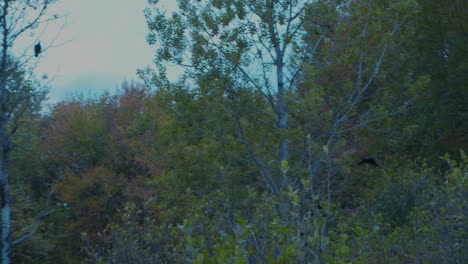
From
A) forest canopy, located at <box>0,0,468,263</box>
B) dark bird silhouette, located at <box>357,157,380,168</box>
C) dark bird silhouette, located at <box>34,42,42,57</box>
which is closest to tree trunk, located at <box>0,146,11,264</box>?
forest canopy, located at <box>0,0,468,263</box>

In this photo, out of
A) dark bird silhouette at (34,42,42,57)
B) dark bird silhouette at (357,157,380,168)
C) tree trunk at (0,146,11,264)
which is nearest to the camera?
tree trunk at (0,146,11,264)

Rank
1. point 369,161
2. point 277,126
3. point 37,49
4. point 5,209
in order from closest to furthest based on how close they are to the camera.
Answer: point 5,209, point 37,49, point 277,126, point 369,161

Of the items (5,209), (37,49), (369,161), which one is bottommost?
(5,209)

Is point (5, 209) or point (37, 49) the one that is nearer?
point (5, 209)

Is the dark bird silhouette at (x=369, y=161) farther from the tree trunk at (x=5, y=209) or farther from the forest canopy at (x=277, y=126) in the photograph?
the tree trunk at (x=5, y=209)

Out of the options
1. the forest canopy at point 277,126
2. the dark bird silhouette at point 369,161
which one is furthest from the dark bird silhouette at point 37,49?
the dark bird silhouette at point 369,161

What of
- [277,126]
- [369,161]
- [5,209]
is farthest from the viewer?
[369,161]

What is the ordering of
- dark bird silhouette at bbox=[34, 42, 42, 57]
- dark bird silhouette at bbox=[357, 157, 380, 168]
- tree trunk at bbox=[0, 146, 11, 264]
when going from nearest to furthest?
tree trunk at bbox=[0, 146, 11, 264] → dark bird silhouette at bbox=[34, 42, 42, 57] → dark bird silhouette at bbox=[357, 157, 380, 168]

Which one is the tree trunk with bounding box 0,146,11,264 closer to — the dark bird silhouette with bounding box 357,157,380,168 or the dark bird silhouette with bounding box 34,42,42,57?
the dark bird silhouette with bounding box 34,42,42,57

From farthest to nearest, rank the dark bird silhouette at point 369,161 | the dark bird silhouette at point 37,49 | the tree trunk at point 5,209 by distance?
the dark bird silhouette at point 369,161 → the dark bird silhouette at point 37,49 → the tree trunk at point 5,209

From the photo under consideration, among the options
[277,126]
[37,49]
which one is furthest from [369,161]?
[37,49]

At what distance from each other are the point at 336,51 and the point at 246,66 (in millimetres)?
1405

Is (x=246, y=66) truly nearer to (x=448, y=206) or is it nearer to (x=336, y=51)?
(x=336, y=51)

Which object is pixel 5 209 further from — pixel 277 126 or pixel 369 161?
pixel 369 161
